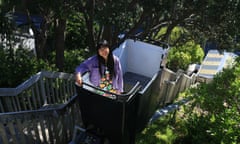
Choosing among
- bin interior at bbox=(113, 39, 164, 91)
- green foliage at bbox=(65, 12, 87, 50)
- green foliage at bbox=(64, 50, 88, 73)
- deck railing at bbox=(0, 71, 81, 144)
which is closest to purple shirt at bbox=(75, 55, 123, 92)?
deck railing at bbox=(0, 71, 81, 144)

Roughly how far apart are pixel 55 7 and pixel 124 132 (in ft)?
9.14

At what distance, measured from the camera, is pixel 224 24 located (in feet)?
19.2

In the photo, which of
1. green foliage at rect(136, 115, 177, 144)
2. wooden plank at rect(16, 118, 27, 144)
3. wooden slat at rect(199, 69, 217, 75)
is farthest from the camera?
wooden slat at rect(199, 69, 217, 75)

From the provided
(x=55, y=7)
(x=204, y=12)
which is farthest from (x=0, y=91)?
(x=204, y=12)

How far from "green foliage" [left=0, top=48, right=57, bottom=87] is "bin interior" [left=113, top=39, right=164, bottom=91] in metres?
1.83

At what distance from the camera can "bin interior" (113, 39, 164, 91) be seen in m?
5.42

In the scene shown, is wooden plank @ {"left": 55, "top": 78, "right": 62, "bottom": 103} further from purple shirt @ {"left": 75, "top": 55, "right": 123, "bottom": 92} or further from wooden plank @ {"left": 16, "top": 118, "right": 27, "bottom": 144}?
wooden plank @ {"left": 16, "top": 118, "right": 27, "bottom": 144}

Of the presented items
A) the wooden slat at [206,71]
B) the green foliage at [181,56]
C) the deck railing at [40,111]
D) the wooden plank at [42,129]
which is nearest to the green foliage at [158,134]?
the deck railing at [40,111]

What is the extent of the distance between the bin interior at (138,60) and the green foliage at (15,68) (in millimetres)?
1830

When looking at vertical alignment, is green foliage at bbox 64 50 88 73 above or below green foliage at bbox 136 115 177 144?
above

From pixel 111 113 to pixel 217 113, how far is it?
1556 mm

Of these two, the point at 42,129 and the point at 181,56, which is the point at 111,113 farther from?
the point at 181,56

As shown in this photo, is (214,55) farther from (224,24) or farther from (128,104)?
(128,104)

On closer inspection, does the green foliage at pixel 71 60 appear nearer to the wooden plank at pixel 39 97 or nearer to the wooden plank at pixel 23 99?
the wooden plank at pixel 39 97
